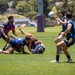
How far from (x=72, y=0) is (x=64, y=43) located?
8156cm

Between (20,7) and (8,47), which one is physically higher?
(8,47)

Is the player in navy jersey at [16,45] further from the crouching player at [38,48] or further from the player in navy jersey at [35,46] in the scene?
the crouching player at [38,48]

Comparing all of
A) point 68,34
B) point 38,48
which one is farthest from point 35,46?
point 68,34

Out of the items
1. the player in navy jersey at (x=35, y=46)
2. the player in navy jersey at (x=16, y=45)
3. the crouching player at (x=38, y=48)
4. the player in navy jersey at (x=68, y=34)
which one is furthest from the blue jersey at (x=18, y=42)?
the player in navy jersey at (x=68, y=34)

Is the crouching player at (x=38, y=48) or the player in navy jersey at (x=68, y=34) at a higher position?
the player in navy jersey at (x=68, y=34)

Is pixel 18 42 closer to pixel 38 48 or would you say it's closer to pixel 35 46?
pixel 35 46

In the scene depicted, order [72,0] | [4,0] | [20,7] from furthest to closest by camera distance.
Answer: [4,0] → [20,7] → [72,0]

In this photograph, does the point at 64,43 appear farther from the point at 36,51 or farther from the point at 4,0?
the point at 4,0

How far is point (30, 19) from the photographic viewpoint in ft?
365

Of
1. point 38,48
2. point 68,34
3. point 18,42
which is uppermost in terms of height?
point 68,34

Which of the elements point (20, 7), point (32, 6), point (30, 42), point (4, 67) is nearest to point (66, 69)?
point (4, 67)

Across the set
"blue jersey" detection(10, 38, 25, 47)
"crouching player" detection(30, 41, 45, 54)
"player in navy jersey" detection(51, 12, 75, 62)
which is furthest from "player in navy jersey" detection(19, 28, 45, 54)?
"player in navy jersey" detection(51, 12, 75, 62)

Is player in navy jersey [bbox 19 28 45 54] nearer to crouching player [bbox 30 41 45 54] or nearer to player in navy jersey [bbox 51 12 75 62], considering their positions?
crouching player [bbox 30 41 45 54]

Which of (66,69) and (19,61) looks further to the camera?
(19,61)
